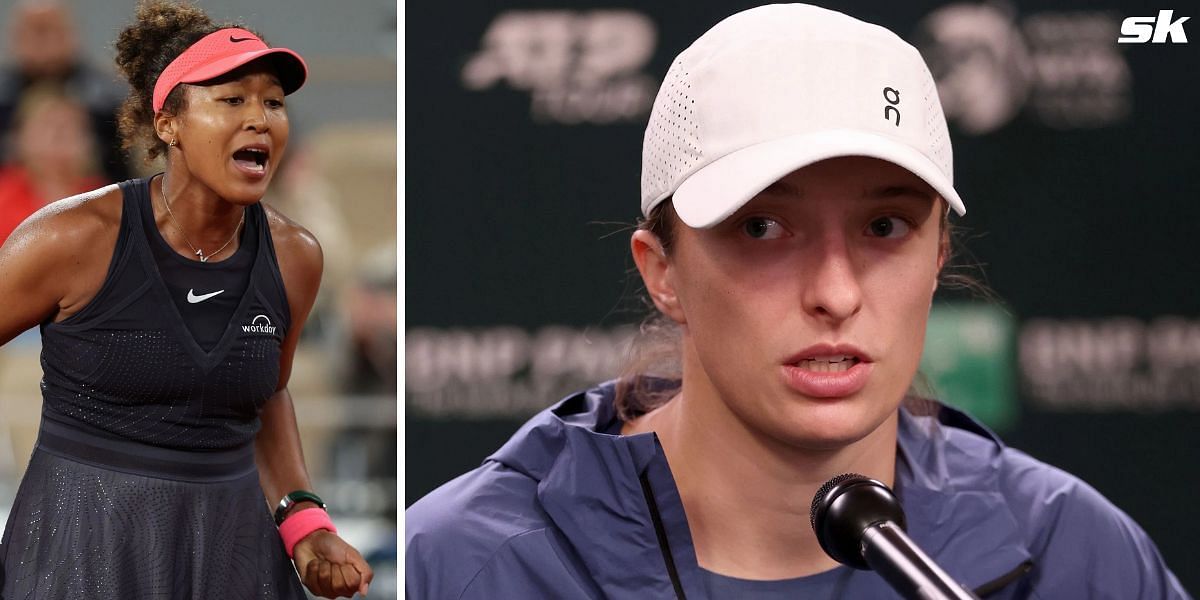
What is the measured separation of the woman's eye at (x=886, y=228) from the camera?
3.78ft

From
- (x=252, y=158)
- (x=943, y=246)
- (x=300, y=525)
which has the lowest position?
(x=300, y=525)

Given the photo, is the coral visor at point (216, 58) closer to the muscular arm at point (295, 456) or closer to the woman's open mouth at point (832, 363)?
the muscular arm at point (295, 456)

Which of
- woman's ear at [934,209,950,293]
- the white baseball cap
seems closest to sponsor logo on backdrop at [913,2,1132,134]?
woman's ear at [934,209,950,293]

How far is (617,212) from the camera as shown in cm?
201

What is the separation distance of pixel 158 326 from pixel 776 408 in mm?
528

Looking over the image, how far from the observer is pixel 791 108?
114cm

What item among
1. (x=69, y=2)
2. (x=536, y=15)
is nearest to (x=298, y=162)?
(x=69, y=2)

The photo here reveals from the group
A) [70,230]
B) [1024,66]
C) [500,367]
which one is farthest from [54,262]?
[1024,66]

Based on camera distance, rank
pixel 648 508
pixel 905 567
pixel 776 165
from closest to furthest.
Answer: pixel 905 567 → pixel 776 165 → pixel 648 508

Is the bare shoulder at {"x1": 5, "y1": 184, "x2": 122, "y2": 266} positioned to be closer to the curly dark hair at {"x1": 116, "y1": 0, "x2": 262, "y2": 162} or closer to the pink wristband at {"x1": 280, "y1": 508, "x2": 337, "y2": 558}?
the curly dark hair at {"x1": 116, "y1": 0, "x2": 262, "y2": 162}

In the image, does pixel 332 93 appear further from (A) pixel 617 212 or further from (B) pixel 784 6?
(A) pixel 617 212

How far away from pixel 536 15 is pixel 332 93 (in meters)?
1.00

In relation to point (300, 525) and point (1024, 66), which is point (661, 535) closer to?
point (300, 525)

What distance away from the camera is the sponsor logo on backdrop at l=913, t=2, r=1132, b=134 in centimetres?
194
